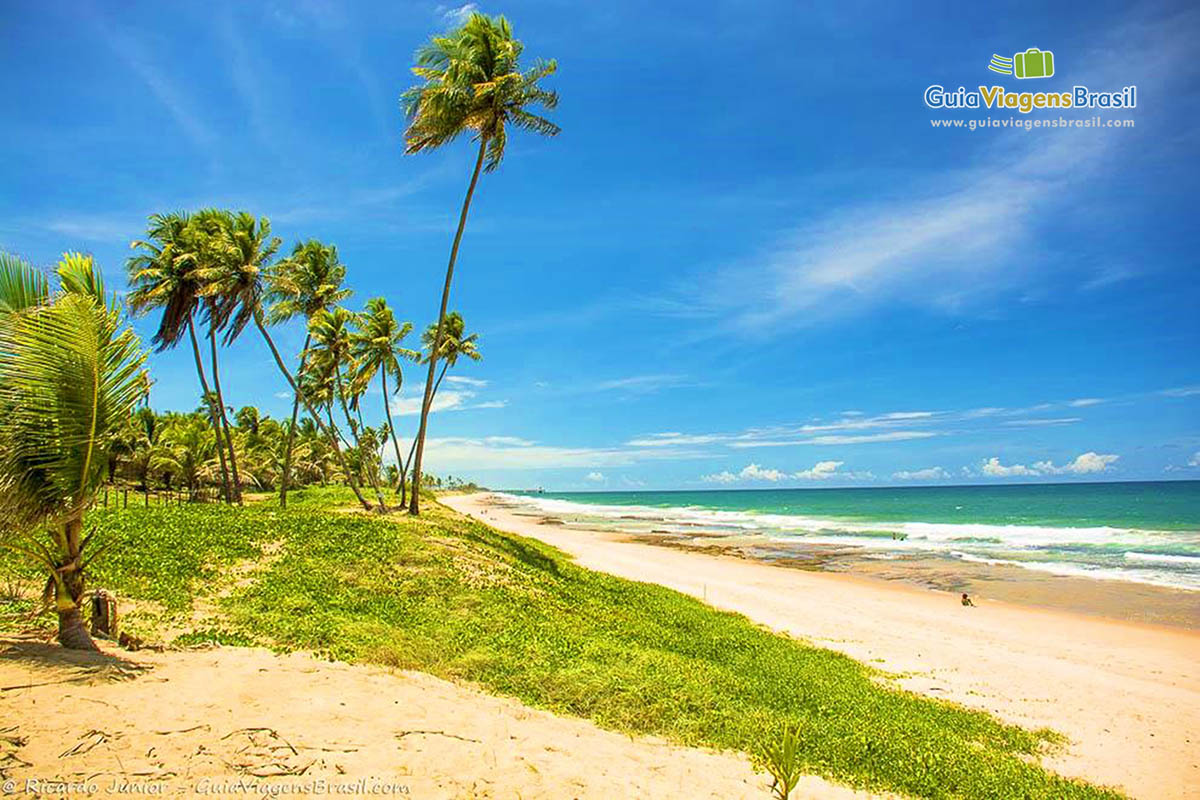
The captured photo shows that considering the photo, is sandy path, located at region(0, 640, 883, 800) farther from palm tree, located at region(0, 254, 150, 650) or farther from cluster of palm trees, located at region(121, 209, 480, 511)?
cluster of palm trees, located at region(121, 209, 480, 511)

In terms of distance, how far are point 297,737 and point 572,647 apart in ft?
18.1

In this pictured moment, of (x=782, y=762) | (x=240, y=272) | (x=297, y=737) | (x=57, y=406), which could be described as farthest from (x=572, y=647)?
(x=240, y=272)

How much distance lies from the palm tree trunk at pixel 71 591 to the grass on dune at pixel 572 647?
1959 millimetres

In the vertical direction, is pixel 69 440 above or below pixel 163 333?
below

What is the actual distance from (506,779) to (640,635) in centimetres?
733

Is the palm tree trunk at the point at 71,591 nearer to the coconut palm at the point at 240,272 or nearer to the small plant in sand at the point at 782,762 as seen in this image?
the small plant in sand at the point at 782,762

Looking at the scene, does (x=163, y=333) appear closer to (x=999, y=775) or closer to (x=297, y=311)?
(x=297, y=311)

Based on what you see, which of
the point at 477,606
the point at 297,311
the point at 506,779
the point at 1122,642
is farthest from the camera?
the point at 297,311

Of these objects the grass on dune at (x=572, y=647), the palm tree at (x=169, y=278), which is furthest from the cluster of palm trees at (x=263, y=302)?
the grass on dune at (x=572, y=647)

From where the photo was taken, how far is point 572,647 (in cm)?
1048

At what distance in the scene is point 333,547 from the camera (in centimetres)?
1455

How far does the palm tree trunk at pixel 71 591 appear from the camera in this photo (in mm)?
6332

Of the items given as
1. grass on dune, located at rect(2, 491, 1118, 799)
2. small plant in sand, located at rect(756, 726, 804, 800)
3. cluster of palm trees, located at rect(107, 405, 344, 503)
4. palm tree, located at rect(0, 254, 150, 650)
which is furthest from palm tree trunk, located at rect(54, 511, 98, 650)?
cluster of palm trees, located at rect(107, 405, 344, 503)

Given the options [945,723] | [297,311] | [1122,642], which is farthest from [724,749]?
[297,311]
